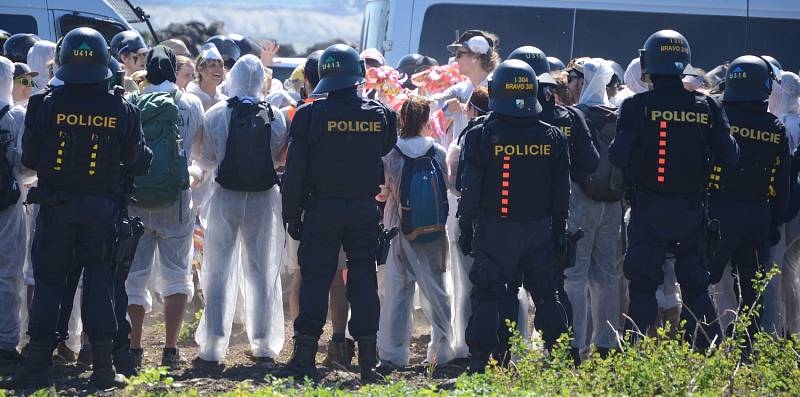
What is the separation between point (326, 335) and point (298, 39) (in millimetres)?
21041

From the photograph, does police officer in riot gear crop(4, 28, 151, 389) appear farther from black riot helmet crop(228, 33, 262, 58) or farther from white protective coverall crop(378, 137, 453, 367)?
black riot helmet crop(228, 33, 262, 58)

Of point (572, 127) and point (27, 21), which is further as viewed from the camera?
point (27, 21)

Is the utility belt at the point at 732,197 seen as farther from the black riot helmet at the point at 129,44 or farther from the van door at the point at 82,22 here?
the van door at the point at 82,22

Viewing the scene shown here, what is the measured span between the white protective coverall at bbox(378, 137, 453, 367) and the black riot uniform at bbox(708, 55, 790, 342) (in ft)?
5.73

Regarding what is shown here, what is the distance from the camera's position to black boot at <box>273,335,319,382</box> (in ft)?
26.6

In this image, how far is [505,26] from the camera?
1460cm

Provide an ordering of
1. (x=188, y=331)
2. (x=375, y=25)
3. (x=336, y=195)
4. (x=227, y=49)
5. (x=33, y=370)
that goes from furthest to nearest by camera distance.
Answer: (x=375, y=25)
(x=227, y=49)
(x=188, y=331)
(x=336, y=195)
(x=33, y=370)

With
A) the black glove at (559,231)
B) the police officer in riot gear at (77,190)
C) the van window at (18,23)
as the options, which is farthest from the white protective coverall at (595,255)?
the van window at (18,23)

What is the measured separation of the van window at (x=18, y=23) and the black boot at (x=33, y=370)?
7.91 metres

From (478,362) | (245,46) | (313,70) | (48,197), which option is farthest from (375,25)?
(48,197)

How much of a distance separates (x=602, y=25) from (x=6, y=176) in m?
8.04

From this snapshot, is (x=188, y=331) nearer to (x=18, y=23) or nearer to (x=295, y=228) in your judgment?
(x=295, y=228)

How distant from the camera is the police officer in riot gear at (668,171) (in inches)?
318

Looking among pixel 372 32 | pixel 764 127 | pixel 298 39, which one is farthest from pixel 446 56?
pixel 298 39
